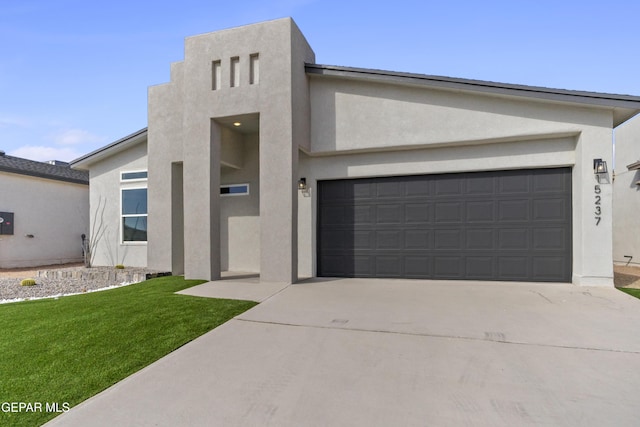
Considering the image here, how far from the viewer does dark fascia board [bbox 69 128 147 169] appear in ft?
32.4

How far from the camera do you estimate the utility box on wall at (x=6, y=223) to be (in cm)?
1135

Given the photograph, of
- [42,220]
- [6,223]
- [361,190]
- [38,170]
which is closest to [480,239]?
[361,190]

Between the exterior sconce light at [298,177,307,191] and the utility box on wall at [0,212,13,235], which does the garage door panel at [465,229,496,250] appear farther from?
the utility box on wall at [0,212,13,235]

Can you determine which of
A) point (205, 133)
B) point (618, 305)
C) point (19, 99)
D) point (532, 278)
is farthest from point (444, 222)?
point (19, 99)

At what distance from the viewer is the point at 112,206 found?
10.6 metres

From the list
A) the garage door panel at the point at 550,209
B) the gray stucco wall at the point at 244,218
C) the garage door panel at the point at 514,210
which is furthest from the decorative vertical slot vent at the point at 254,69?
the garage door panel at the point at 550,209

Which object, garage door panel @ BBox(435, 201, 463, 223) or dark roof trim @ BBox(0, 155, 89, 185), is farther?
dark roof trim @ BBox(0, 155, 89, 185)

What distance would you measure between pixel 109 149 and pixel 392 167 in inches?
367

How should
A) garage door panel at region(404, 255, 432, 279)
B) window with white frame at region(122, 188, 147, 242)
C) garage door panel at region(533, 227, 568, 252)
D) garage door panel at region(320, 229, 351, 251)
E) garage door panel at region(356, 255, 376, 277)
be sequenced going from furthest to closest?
window with white frame at region(122, 188, 147, 242) < garage door panel at region(320, 229, 351, 251) < garage door panel at region(356, 255, 376, 277) < garage door panel at region(404, 255, 432, 279) < garage door panel at region(533, 227, 568, 252)

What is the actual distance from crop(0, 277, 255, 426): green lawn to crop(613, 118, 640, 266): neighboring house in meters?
13.4

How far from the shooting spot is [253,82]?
7.12 meters

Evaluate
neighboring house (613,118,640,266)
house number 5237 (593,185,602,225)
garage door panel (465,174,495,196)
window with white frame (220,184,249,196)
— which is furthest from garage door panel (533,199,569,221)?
window with white frame (220,184,249,196)

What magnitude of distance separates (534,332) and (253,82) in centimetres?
702

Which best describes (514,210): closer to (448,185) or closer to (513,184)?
(513,184)
